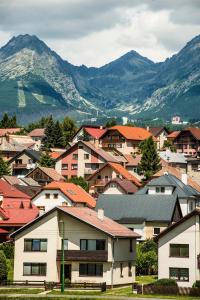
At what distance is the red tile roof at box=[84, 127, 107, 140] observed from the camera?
7353 inches

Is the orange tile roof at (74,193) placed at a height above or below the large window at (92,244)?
above

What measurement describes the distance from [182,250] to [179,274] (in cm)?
211

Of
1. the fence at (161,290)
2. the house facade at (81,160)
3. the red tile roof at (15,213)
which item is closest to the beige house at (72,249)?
the fence at (161,290)

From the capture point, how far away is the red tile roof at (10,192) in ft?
377

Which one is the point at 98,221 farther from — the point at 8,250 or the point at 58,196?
the point at 58,196

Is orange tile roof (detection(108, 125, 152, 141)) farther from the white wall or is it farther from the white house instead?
the white wall

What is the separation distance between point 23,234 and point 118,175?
219ft

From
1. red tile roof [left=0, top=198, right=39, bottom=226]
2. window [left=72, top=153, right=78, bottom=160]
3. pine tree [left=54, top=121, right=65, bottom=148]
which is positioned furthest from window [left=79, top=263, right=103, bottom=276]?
pine tree [left=54, top=121, right=65, bottom=148]

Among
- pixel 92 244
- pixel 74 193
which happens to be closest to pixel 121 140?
pixel 74 193

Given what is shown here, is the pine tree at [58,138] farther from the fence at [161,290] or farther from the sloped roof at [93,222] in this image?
the fence at [161,290]

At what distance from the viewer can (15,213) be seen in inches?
3733

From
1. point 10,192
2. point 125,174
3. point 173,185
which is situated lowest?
point 10,192

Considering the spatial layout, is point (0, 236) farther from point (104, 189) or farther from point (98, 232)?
point (104, 189)

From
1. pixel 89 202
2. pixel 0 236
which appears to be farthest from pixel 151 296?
pixel 89 202
